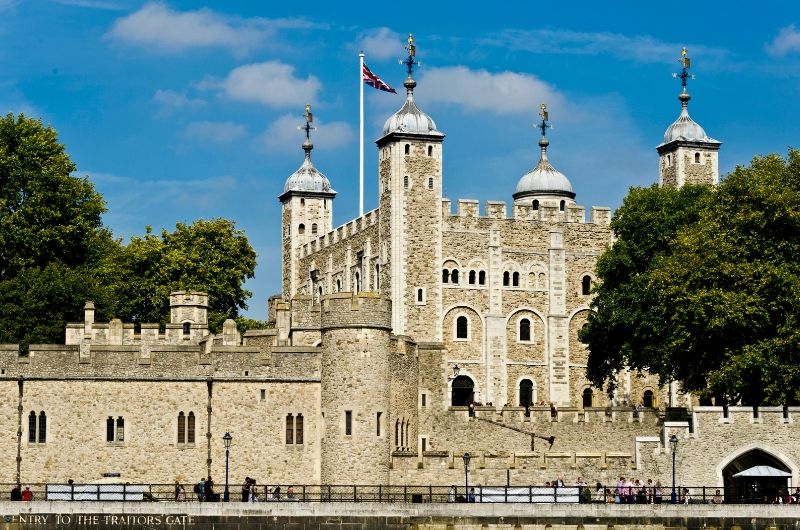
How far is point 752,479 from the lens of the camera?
64000 millimetres

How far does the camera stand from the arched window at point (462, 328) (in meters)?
96.3

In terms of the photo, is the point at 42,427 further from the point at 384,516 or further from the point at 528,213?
the point at 528,213

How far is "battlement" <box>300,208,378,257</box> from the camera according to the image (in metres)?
99.4

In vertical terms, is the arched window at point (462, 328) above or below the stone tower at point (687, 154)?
below

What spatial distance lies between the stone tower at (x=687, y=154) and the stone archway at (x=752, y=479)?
37301 mm

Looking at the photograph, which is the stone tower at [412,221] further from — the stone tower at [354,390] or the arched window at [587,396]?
the stone tower at [354,390]

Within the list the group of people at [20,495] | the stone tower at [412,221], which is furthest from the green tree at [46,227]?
the group of people at [20,495]

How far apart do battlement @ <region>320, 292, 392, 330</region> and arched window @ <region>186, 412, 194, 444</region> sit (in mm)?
5106

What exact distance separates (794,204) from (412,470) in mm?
18229

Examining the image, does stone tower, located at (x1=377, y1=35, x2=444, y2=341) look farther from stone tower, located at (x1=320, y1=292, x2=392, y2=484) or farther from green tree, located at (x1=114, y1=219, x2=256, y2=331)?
stone tower, located at (x1=320, y1=292, x2=392, y2=484)

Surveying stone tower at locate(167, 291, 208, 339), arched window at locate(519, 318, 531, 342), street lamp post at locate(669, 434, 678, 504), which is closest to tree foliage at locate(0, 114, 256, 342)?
stone tower at locate(167, 291, 208, 339)

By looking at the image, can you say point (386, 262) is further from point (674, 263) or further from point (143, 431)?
point (143, 431)

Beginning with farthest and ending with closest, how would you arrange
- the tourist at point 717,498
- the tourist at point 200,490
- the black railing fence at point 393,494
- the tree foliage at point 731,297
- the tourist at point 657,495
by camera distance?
the tree foliage at point 731,297
the tourist at point 717,498
the tourist at point 657,495
the tourist at point 200,490
the black railing fence at point 393,494

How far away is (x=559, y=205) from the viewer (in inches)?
4183
